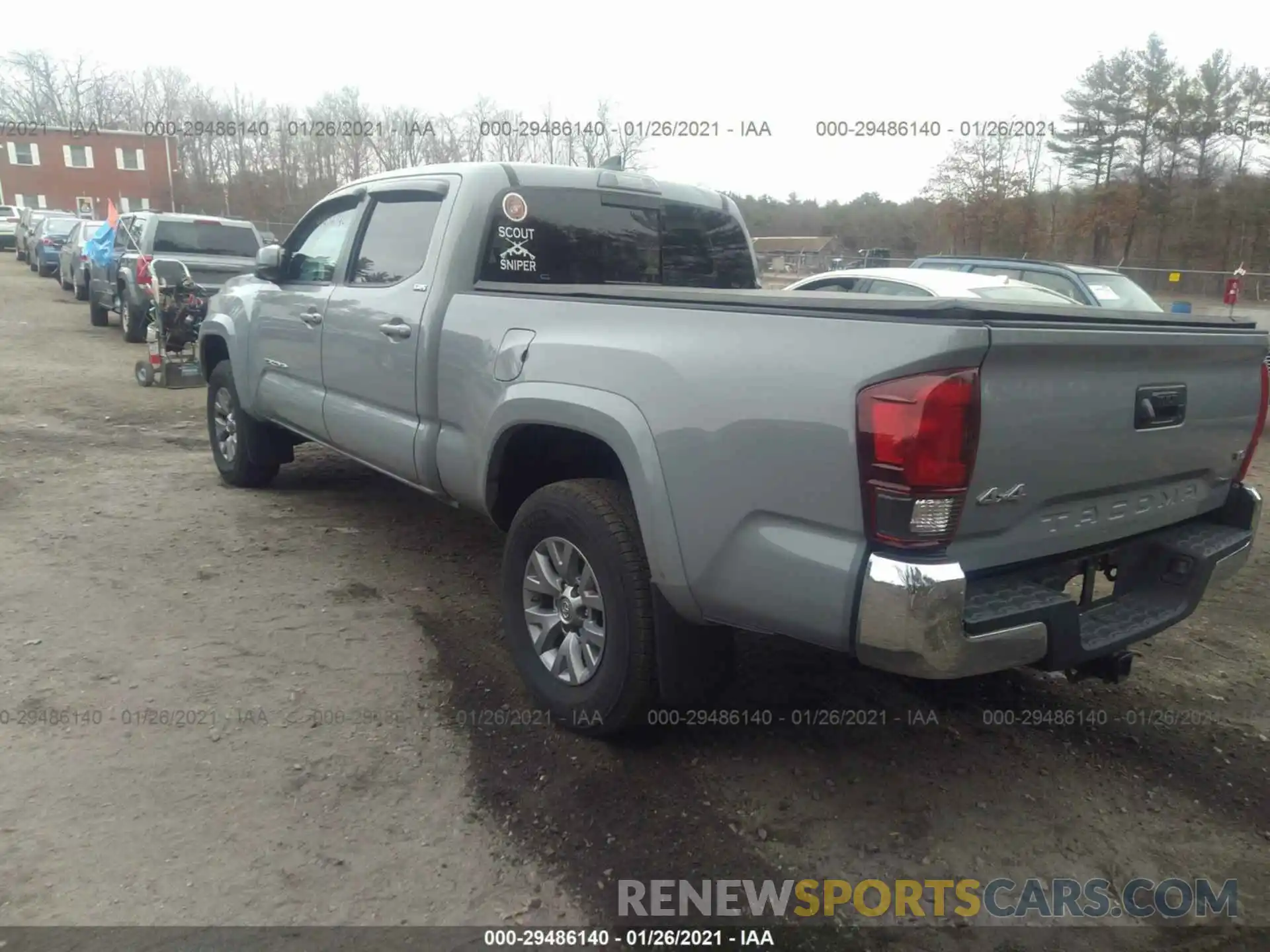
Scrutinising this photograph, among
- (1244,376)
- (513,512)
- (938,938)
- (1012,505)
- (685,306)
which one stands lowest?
(938,938)

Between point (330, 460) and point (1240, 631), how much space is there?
20.2 feet

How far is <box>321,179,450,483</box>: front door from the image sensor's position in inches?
163

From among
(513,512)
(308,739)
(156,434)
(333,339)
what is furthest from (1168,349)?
(156,434)

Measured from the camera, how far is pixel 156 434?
8.05 m

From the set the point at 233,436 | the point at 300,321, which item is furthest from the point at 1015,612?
the point at 233,436

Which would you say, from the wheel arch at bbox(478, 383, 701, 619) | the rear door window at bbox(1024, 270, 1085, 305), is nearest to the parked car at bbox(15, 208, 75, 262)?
the rear door window at bbox(1024, 270, 1085, 305)

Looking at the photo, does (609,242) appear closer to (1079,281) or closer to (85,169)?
(1079,281)

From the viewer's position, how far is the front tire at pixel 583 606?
300cm

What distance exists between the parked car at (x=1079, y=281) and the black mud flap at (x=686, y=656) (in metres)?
7.51

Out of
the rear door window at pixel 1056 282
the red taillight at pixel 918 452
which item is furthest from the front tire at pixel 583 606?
the rear door window at pixel 1056 282

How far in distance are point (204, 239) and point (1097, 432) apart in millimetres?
12538

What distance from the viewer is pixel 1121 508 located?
2826mm

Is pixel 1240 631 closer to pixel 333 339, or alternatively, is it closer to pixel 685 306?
pixel 685 306

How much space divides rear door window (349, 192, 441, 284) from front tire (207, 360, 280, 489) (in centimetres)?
185
